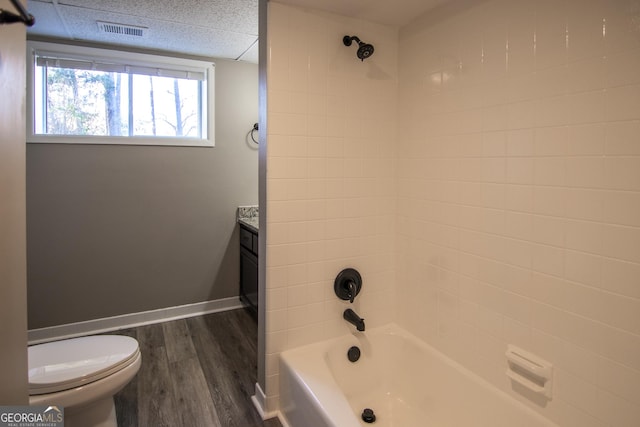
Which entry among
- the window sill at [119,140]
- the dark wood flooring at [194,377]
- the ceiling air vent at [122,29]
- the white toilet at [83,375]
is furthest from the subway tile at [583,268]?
the ceiling air vent at [122,29]

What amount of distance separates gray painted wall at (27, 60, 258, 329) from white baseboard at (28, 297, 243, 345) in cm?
4

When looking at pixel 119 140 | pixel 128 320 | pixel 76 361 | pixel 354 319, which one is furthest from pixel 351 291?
pixel 119 140

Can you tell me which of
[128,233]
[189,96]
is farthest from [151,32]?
[128,233]

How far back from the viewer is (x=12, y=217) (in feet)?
2.57

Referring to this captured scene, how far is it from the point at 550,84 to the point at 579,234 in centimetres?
57

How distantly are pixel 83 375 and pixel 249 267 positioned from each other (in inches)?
62.6

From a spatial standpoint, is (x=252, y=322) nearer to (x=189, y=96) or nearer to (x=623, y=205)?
(x=189, y=96)

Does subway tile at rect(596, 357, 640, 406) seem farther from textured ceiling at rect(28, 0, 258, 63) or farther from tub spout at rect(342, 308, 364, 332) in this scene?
textured ceiling at rect(28, 0, 258, 63)

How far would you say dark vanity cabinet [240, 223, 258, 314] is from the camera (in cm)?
294

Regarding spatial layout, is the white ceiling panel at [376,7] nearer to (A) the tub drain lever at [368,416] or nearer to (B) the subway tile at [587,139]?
(B) the subway tile at [587,139]

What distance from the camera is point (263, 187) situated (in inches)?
74.2

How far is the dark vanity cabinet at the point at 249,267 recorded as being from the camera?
2.94 m

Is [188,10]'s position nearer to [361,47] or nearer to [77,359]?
[361,47]

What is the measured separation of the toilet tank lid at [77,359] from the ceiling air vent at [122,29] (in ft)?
6.83
